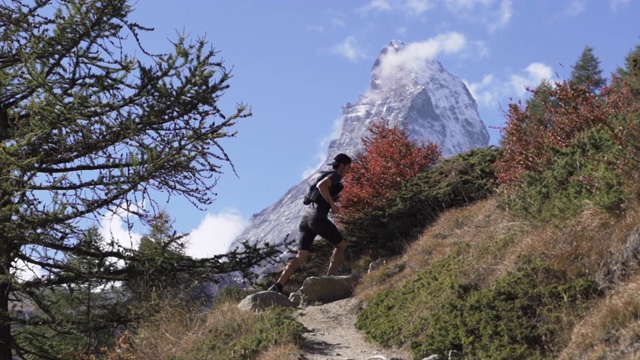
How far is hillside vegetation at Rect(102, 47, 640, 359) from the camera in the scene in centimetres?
672

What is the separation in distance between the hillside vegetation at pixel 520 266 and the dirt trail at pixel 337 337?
20 centimetres

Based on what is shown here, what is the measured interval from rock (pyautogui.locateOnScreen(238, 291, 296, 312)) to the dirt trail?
359 mm

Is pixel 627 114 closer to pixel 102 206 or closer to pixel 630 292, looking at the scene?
pixel 630 292

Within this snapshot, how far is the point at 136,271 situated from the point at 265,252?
2200 millimetres

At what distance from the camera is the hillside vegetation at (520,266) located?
6.72 m

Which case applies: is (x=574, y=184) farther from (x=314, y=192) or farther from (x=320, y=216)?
(x=314, y=192)

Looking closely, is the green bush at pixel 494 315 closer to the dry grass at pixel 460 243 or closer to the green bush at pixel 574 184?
the dry grass at pixel 460 243

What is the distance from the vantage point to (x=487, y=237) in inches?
394

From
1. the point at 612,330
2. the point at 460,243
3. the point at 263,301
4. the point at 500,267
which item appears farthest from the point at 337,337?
the point at 612,330

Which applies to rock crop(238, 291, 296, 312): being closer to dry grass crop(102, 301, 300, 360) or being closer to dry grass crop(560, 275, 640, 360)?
dry grass crop(102, 301, 300, 360)

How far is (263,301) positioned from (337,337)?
1.99 m

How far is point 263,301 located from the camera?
449 inches

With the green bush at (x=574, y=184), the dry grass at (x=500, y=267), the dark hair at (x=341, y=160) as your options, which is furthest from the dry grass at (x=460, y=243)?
the dark hair at (x=341, y=160)

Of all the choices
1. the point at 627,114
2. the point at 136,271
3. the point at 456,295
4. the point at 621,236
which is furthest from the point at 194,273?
the point at 627,114
